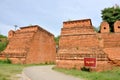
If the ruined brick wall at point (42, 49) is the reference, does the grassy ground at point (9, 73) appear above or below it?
below

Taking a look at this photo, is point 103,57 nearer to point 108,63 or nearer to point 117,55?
point 108,63

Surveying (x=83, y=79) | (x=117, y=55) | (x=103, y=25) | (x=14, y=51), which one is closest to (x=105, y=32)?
(x=103, y=25)

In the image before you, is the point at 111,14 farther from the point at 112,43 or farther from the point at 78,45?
the point at 78,45

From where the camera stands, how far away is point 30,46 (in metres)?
23.8

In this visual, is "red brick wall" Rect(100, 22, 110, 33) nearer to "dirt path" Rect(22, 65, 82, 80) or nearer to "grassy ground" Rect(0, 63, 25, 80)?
"dirt path" Rect(22, 65, 82, 80)

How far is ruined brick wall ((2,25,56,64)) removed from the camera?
2320 cm

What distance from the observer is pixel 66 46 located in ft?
58.4

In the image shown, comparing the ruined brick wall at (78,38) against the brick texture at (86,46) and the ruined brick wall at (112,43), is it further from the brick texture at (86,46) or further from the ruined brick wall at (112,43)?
the ruined brick wall at (112,43)

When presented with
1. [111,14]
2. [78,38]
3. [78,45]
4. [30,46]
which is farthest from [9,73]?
[111,14]

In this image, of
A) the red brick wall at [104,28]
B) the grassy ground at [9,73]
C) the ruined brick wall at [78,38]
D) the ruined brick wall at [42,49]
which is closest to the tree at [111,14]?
the ruined brick wall at [42,49]

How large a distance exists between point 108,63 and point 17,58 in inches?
492

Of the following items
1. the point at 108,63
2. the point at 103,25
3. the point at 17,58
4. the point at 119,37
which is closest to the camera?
the point at 108,63

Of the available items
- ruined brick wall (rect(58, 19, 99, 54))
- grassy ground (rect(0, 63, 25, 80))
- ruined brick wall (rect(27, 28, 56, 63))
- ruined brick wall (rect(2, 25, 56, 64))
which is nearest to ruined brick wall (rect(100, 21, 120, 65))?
ruined brick wall (rect(58, 19, 99, 54))

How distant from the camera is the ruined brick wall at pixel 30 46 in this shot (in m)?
23.2
